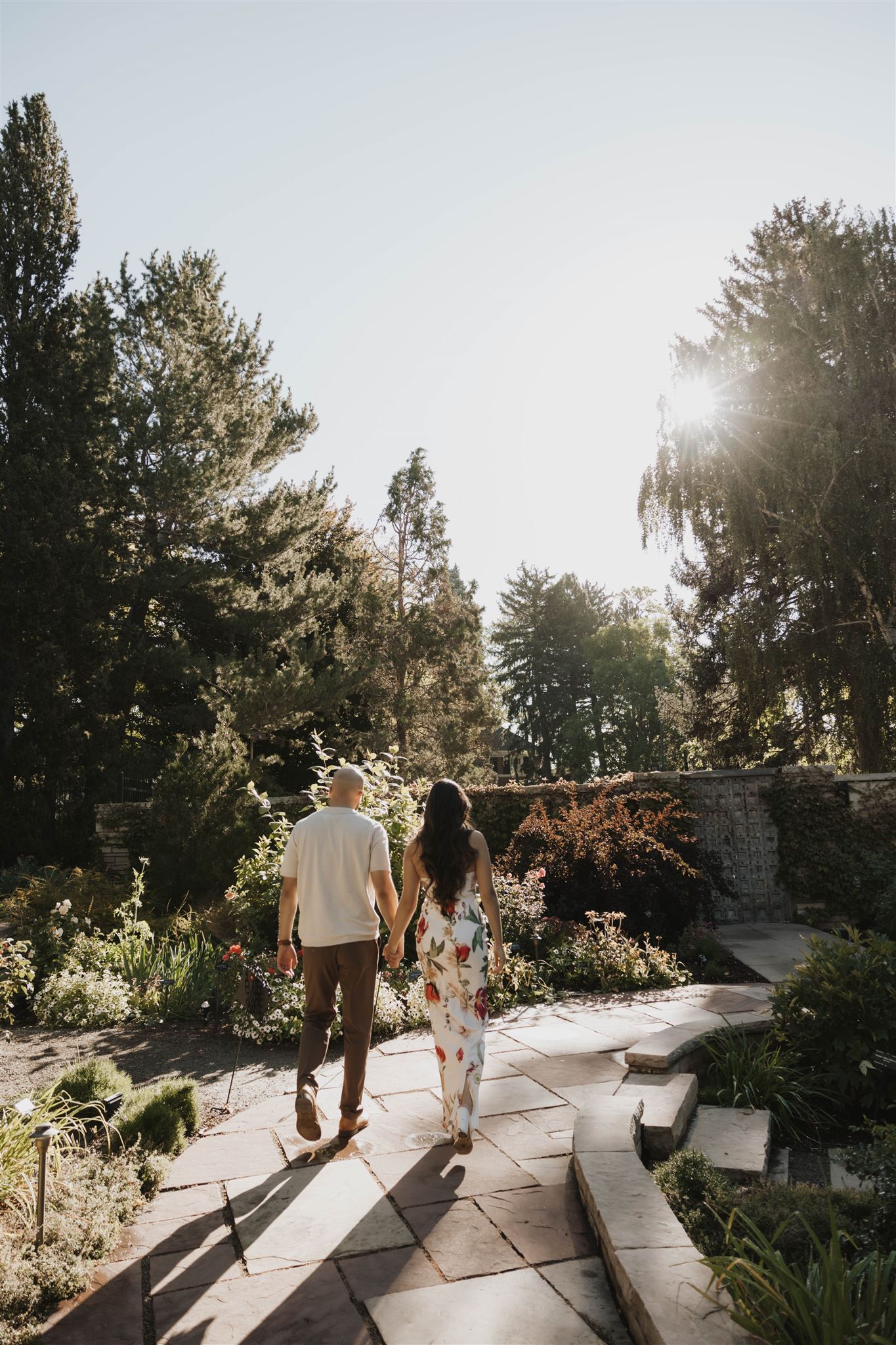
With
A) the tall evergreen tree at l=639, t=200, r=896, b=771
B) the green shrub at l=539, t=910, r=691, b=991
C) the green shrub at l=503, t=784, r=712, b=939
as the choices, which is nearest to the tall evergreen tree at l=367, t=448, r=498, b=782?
the tall evergreen tree at l=639, t=200, r=896, b=771

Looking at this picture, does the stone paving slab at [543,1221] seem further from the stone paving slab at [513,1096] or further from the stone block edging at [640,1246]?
the stone paving slab at [513,1096]

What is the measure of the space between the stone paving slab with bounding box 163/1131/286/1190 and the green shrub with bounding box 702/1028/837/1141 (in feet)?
7.17

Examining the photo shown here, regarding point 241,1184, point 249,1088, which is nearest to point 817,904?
point 249,1088

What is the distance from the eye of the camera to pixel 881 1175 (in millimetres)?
3330

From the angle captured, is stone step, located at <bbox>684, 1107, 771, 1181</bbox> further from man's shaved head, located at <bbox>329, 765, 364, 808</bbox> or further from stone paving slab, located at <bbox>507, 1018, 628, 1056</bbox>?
man's shaved head, located at <bbox>329, 765, 364, 808</bbox>

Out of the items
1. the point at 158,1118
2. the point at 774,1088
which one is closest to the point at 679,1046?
the point at 774,1088

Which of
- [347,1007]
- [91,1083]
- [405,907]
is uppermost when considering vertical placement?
A: [405,907]

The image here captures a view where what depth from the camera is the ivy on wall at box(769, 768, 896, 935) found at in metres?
11.1

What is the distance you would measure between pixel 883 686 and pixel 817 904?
4978 millimetres

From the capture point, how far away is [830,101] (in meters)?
6.80

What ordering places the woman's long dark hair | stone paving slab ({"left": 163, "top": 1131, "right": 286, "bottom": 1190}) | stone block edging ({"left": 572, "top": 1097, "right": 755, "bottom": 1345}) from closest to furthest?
stone block edging ({"left": 572, "top": 1097, "right": 755, "bottom": 1345}), stone paving slab ({"left": 163, "top": 1131, "right": 286, "bottom": 1190}), the woman's long dark hair

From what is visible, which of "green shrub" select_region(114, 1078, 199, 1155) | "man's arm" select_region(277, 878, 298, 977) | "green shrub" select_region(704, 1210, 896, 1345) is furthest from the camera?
"man's arm" select_region(277, 878, 298, 977)

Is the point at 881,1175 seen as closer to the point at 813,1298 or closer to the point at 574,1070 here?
the point at 813,1298

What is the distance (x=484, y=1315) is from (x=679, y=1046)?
233 centimetres
